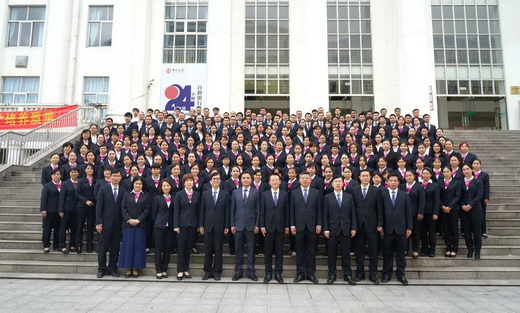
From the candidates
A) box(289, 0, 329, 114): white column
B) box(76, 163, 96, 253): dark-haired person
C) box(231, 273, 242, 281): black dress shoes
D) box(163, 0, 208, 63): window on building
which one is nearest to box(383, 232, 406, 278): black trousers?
box(231, 273, 242, 281): black dress shoes

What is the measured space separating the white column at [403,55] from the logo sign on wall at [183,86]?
912cm

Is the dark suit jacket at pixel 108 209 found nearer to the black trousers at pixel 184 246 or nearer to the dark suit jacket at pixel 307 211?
the black trousers at pixel 184 246

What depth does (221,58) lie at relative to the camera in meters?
18.7

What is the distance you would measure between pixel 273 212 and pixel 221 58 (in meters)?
13.8

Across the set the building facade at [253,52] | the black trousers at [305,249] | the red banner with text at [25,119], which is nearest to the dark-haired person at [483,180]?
the black trousers at [305,249]

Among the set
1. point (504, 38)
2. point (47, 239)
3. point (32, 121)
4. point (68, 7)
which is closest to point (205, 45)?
point (68, 7)

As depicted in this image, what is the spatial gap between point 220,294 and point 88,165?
156 inches

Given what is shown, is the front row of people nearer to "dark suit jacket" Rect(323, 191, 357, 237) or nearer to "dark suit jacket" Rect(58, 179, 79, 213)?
"dark suit jacket" Rect(323, 191, 357, 237)

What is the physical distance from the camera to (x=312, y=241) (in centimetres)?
636

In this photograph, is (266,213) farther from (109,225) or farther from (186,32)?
(186,32)

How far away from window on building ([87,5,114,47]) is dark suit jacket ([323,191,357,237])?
16925 millimetres

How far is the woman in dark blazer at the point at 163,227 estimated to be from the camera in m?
6.52

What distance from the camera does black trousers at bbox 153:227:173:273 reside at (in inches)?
257

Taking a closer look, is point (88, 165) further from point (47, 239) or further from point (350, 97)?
point (350, 97)
